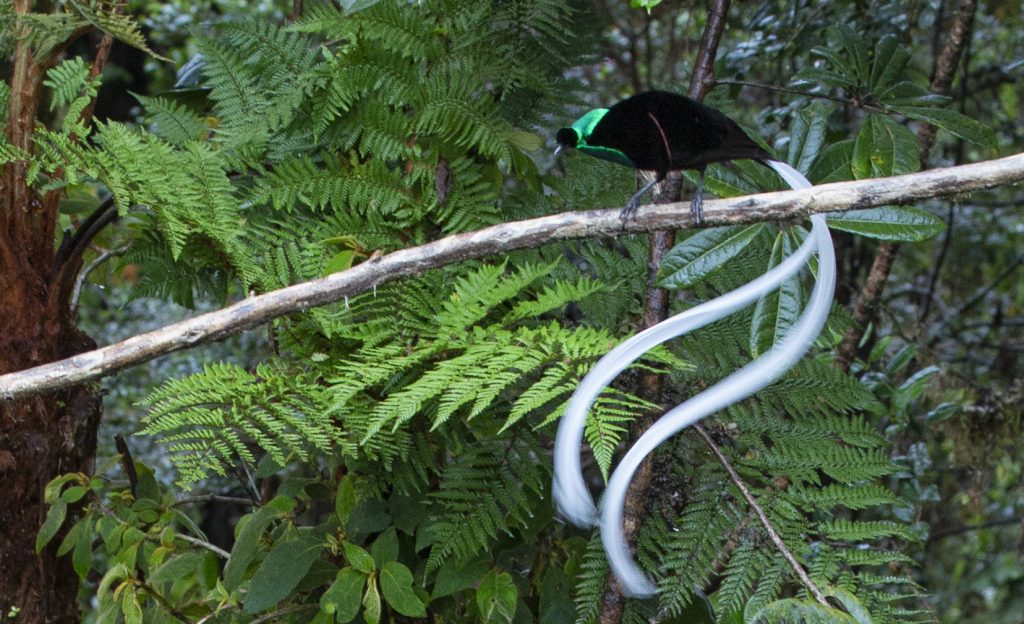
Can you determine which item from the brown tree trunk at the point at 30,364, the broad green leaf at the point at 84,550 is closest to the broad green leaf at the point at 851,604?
the broad green leaf at the point at 84,550

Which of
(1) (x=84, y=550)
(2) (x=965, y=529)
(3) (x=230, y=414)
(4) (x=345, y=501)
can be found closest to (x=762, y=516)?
(4) (x=345, y=501)

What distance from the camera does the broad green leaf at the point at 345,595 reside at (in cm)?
135

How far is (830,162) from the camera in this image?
1528mm

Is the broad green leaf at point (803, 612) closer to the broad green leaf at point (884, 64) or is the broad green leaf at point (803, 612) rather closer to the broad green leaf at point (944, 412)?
the broad green leaf at point (884, 64)

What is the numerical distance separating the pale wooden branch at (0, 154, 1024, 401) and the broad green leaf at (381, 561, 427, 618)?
1.39 feet

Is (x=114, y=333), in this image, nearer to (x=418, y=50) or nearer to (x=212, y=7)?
(x=212, y=7)

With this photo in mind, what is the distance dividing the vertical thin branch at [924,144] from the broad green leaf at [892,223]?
77 centimetres

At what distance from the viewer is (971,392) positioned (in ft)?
8.65

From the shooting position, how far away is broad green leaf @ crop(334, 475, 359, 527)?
4.81 ft

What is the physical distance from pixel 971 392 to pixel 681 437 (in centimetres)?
157

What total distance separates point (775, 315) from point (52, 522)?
121 cm

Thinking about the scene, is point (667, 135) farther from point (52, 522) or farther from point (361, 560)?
point (52, 522)

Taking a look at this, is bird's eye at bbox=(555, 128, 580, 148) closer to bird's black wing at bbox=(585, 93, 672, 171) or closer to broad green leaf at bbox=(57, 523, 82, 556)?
bird's black wing at bbox=(585, 93, 672, 171)

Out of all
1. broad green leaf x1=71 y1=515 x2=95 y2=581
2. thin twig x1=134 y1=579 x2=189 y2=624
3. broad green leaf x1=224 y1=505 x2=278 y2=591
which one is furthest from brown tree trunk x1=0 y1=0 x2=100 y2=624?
broad green leaf x1=224 y1=505 x2=278 y2=591
